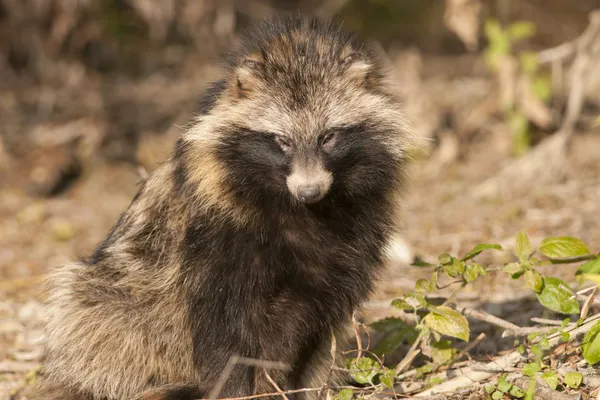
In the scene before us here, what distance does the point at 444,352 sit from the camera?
16.5 ft

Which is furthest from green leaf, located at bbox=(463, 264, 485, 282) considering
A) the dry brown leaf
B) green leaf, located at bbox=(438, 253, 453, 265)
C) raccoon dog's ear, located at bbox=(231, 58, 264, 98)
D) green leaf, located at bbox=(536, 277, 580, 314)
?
the dry brown leaf

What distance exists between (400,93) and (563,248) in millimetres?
5627

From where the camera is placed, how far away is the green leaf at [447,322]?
4.51m

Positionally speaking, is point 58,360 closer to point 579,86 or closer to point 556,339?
point 556,339

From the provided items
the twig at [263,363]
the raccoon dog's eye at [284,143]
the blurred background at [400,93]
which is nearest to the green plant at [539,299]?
the twig at [263,363]

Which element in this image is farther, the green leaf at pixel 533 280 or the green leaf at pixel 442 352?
the green leaf at pixel 442 352

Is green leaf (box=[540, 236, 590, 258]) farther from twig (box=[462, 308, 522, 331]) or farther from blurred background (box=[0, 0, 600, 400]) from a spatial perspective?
blurred background (box=[0, 0, 600, 400])

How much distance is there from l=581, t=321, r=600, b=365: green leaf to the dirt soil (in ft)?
3.89

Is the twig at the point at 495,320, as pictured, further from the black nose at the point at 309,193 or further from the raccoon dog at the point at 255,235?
the black nose at the point at 309,193

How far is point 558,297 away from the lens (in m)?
4.61

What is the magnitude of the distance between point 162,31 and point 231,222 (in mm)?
8263

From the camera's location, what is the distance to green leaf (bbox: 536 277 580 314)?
4555 mm

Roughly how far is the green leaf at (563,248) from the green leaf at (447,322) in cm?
60

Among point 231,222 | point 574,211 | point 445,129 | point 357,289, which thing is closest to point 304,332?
point 357,289
